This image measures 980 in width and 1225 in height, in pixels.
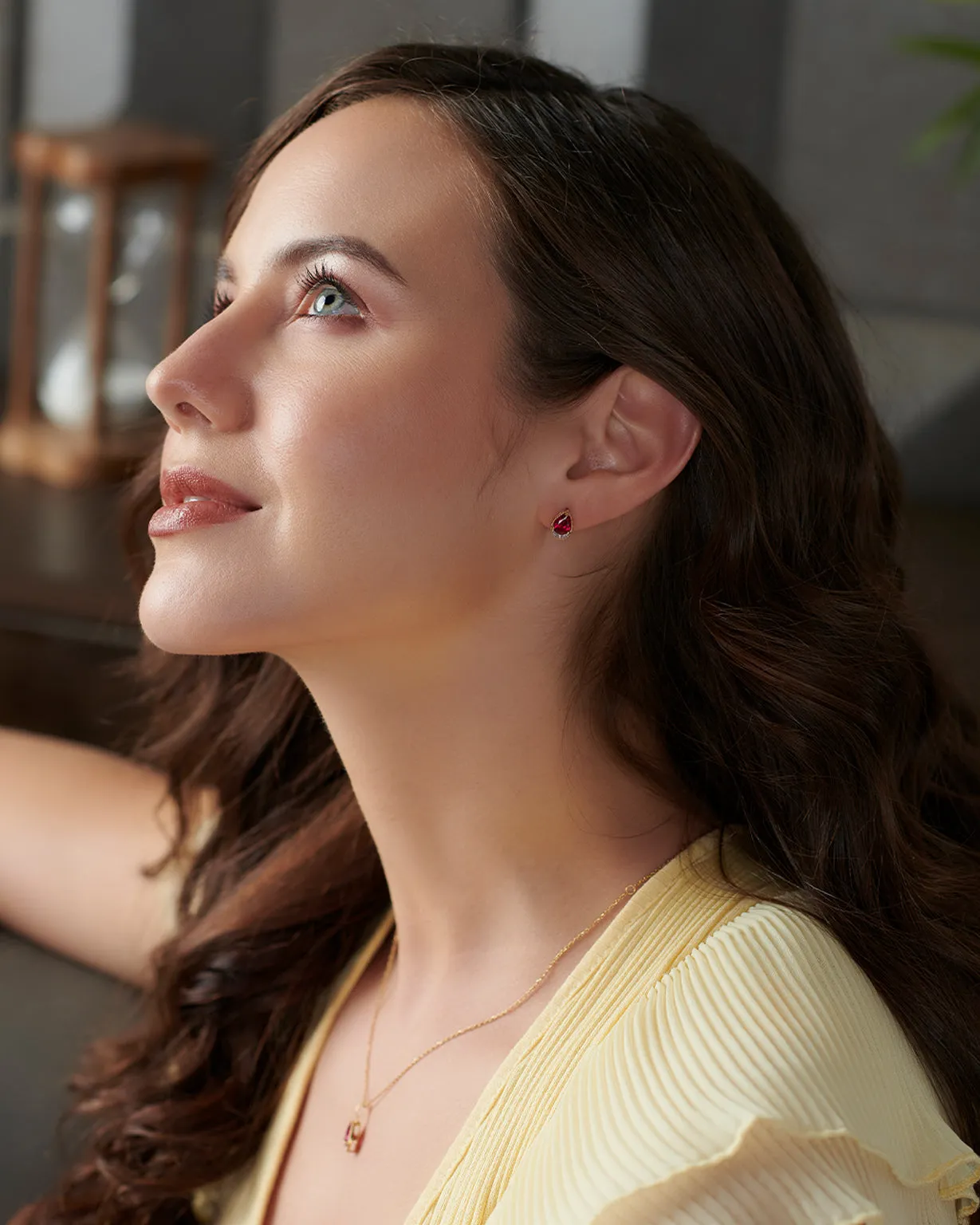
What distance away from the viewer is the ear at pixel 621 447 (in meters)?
1.05

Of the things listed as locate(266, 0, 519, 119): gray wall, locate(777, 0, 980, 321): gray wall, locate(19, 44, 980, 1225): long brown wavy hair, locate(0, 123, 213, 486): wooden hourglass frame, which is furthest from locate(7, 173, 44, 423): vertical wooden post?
locate(19, 44, 980, 1225): long brown wavy hair

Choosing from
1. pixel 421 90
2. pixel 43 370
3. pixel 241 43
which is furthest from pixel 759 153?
pixel 421 90

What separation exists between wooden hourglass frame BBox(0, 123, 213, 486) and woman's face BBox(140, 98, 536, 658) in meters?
1.52

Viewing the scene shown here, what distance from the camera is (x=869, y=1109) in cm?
87

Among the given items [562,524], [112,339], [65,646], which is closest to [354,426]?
[562,524]

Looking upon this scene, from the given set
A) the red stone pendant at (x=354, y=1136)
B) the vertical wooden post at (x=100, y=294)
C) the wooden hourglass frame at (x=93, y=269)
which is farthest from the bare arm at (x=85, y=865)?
the vertical wooden post at (x=100, y=294)

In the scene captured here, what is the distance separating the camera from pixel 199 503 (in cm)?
103

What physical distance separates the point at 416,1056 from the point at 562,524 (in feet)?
1.26

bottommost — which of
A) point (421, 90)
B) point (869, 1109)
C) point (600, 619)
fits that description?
point (869, 1109)

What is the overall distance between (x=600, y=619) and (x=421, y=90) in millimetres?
377

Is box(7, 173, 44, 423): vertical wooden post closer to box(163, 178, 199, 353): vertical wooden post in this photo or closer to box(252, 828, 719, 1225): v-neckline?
box(163, 178, 199, 353): vertical wooden post

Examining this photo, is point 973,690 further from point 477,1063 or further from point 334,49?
point 334,49

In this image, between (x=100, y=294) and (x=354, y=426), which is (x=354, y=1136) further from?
(x=100, y=294)

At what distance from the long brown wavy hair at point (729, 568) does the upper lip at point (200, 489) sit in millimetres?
187
